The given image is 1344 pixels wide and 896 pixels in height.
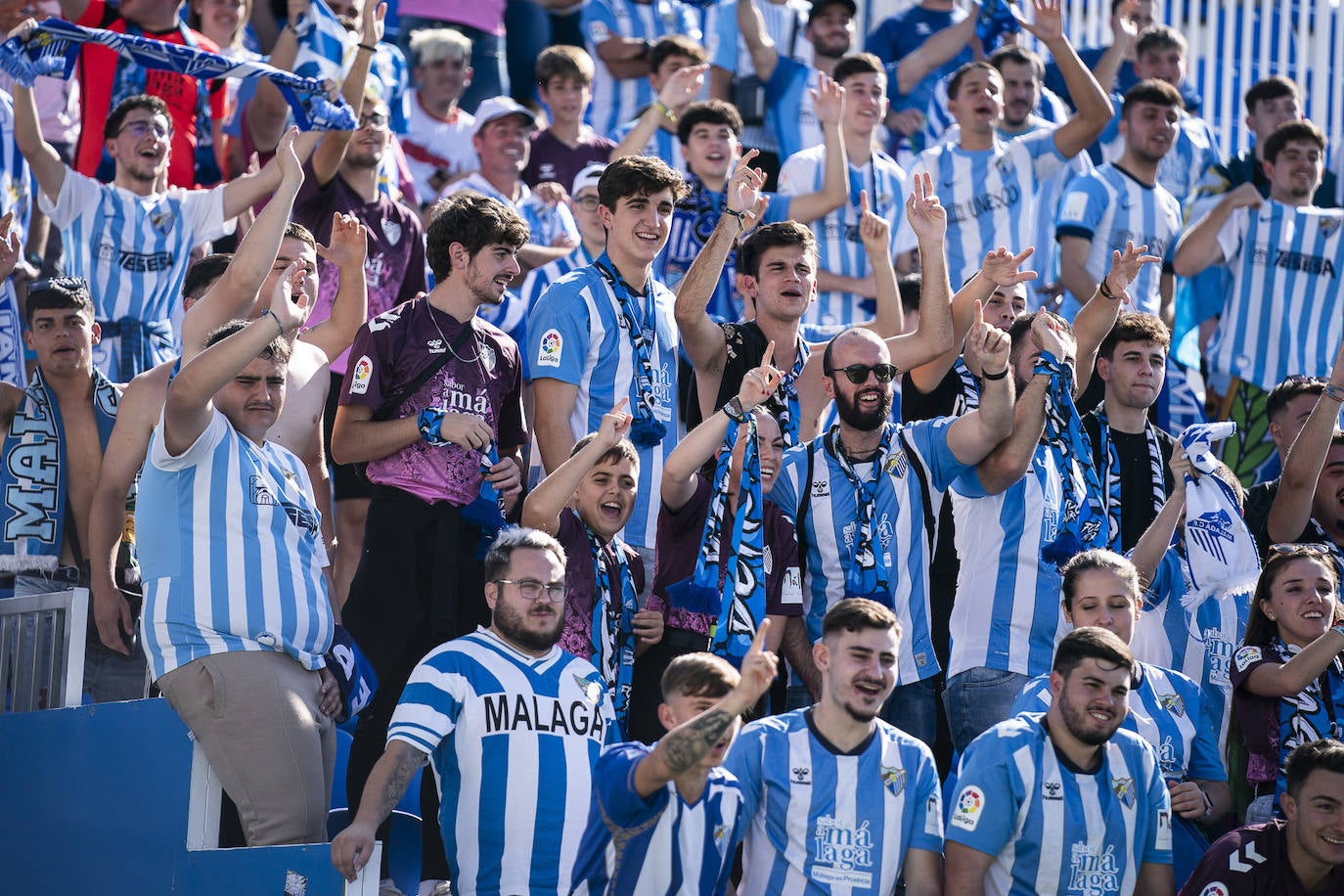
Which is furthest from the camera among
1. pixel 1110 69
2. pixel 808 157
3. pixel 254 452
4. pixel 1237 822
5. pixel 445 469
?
pixel 1110 69

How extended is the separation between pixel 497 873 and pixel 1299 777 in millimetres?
2840

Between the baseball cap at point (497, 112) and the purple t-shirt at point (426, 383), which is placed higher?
the baseball cap at point (497, 112)

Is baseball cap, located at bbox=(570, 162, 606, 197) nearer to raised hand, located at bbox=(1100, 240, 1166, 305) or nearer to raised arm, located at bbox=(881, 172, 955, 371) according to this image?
raised arm, located at bbox=(881, 172, 955, 371)

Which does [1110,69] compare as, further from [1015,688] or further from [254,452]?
[254,452]

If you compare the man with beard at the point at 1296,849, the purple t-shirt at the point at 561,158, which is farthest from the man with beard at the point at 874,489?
the purple t-shirt at the point at 561,158

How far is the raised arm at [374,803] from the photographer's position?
5.89 m

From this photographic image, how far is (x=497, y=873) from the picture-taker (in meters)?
5.98

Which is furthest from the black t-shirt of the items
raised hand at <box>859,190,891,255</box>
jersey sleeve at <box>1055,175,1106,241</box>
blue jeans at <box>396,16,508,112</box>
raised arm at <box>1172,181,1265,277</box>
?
blue jeans at <box>396,16,508,112</box>

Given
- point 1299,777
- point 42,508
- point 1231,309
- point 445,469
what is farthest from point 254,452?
point 1231,309

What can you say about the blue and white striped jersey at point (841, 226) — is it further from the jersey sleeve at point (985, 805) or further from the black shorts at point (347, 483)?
the jersey sleeve at point (985, 805)

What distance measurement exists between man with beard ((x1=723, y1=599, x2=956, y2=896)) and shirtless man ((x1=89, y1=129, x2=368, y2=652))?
7.42 feet

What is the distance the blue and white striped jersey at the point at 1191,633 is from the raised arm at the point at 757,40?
5.63m

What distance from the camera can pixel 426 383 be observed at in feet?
23.1

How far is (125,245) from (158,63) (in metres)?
0.97
